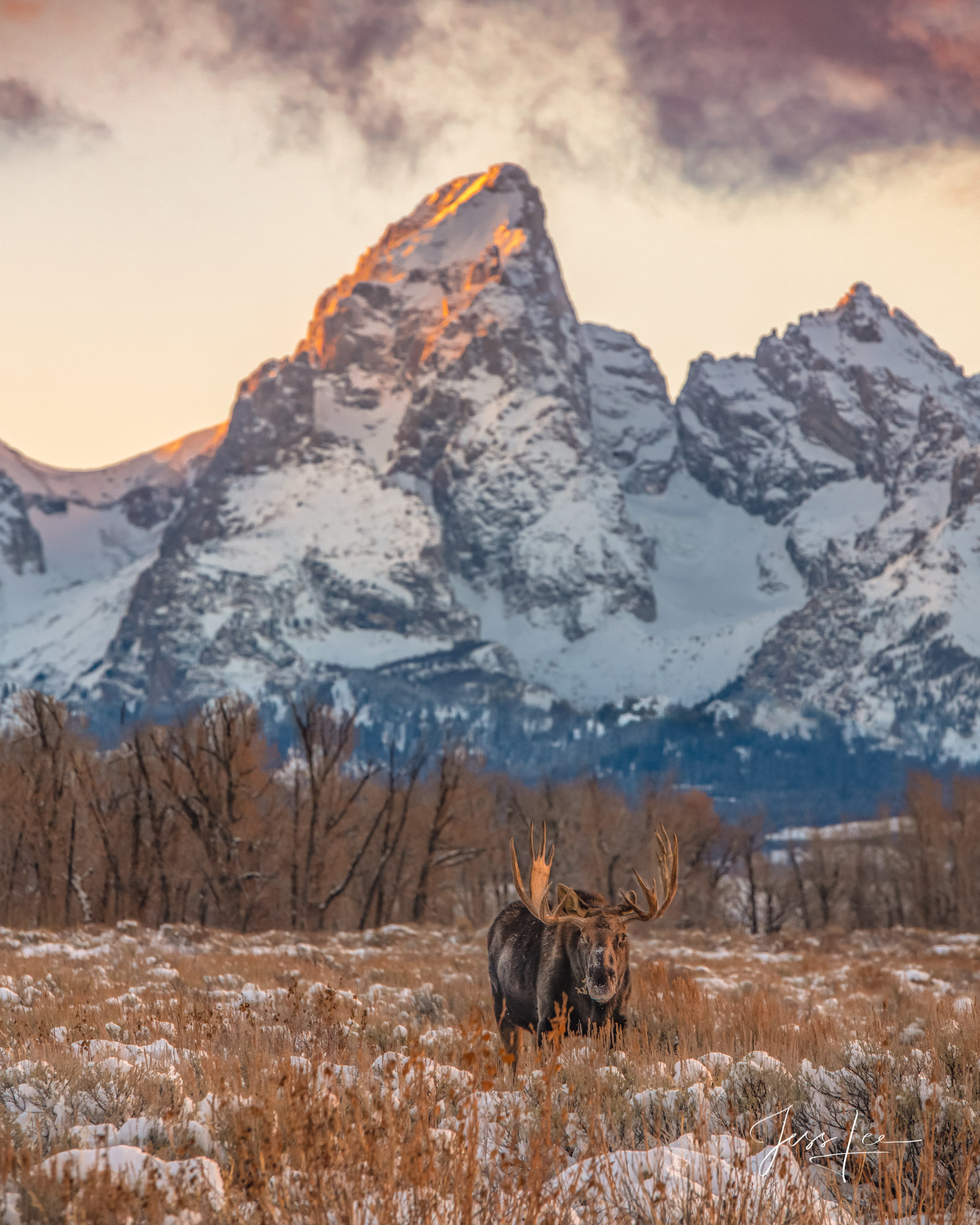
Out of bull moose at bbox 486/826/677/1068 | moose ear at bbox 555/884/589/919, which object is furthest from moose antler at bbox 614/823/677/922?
moose ear at bbox 555/884/589/919

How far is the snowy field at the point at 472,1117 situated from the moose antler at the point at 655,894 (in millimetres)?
961

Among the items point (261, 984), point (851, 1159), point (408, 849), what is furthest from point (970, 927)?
point (851, 1159)

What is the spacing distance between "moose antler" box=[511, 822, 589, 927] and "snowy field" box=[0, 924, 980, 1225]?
44.1 inches

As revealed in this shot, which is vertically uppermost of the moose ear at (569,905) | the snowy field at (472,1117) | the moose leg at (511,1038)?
the moose ear at (569,905)

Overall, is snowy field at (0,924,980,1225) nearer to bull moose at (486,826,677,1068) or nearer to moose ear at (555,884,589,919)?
bull moose at (486,826,677,1068)

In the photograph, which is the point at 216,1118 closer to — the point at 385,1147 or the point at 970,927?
the point at 385,1147

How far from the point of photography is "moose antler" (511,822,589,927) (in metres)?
9.03

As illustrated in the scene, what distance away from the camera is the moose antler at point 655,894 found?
912 centimetres

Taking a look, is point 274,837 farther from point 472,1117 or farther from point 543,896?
point 472,1117

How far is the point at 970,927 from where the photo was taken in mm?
70875

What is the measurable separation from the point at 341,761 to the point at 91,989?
120ft

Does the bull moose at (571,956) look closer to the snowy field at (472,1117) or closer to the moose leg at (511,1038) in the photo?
the moose leg at (511,1038)
